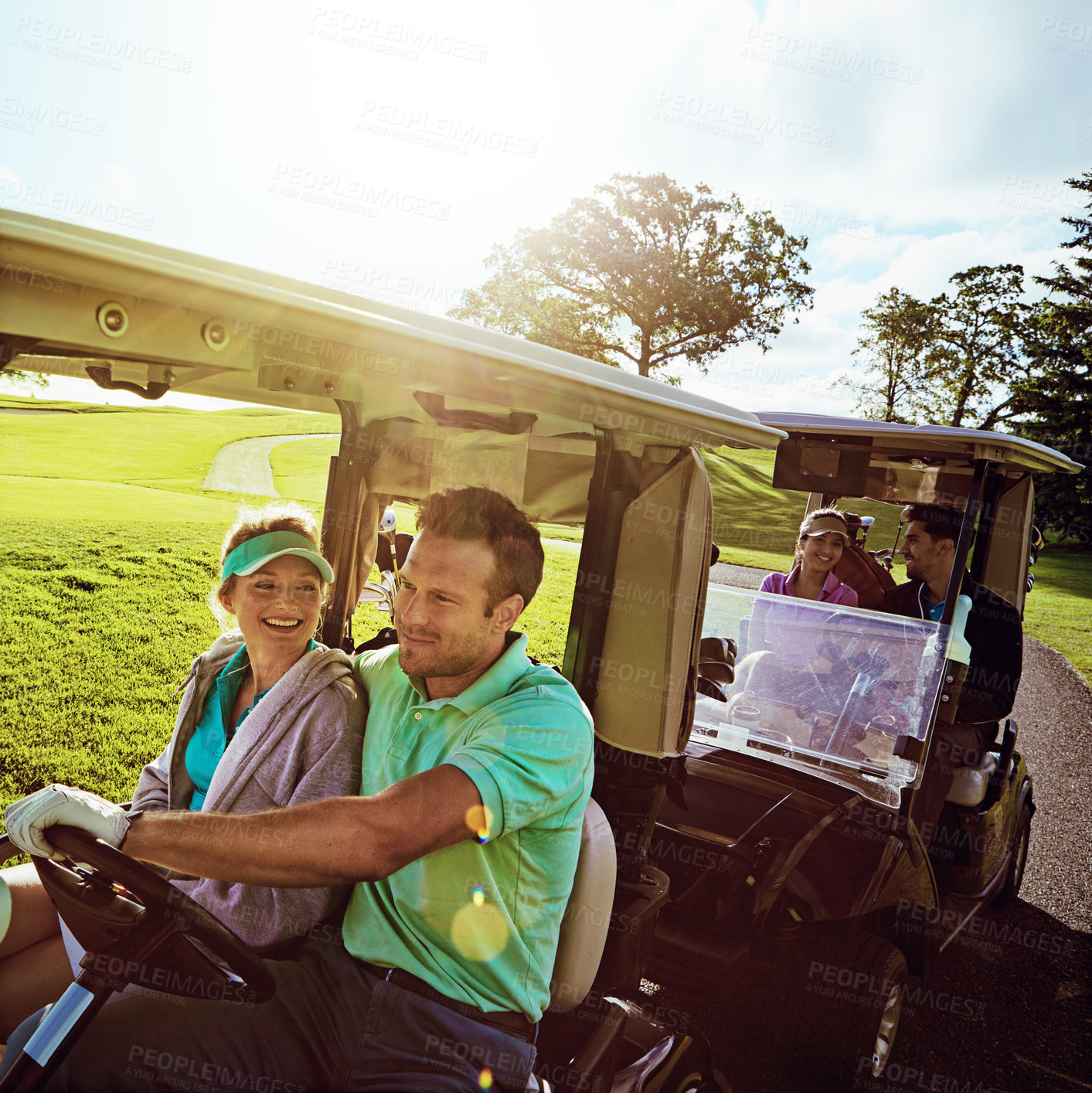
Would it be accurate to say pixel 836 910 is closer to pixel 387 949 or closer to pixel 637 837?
pixel 637 837

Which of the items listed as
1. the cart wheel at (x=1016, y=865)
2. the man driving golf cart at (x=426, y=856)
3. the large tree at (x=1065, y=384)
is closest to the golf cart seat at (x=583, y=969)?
the man driving golf cart at (x=426, y=856)

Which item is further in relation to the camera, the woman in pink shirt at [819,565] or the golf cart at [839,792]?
the woman in pink shirt at [819,565]

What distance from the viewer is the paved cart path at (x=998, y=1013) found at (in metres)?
3.02

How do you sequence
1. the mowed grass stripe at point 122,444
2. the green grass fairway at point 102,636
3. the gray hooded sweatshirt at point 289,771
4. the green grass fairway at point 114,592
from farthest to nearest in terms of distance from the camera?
1. the mowed grass stripe at point 122,444
2. the green grass fairway at point 114,592
3. the green grass fairway at point 102,636
4. the gray hooded sweatshirt at point 289,771

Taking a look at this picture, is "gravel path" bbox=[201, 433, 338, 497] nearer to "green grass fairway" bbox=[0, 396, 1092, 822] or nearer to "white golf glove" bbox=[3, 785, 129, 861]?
"green grass fairway" bbox=[0, 396, 1092, 822]

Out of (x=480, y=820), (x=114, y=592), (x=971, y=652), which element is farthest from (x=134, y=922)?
(x=114, y=592)

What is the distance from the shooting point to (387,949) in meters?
1.76

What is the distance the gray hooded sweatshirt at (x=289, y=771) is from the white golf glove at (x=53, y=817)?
0.39 metres

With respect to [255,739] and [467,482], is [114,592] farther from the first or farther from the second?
[255,739]

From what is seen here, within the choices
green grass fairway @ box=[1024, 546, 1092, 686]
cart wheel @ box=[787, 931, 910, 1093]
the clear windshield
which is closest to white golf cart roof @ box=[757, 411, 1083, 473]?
the clear windshield

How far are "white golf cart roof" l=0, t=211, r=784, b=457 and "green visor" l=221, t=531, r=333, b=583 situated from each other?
0.45 meters

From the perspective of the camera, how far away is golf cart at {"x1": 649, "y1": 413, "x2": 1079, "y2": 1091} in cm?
273

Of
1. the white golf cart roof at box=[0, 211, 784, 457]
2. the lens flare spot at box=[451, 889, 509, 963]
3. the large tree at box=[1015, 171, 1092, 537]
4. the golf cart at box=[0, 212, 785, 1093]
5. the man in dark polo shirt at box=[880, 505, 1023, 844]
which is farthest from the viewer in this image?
the large tree at box=[1015, 171, 1092, 537]

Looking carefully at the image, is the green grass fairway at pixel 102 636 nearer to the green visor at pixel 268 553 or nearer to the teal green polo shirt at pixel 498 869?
the green visor at pixel 268 553
